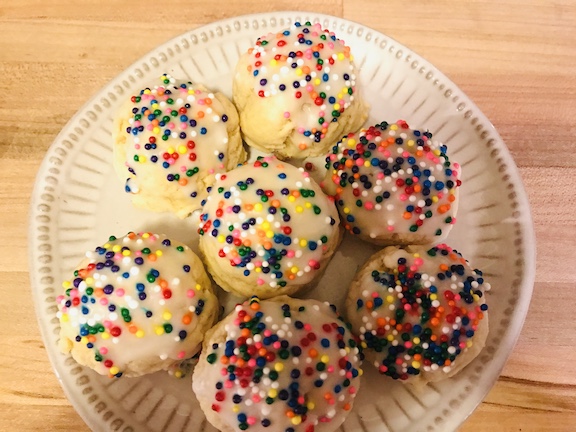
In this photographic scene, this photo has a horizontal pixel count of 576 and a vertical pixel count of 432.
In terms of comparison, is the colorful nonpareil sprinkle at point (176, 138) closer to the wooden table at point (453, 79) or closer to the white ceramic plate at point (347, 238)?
the white ceramic plate at point (347, 238)

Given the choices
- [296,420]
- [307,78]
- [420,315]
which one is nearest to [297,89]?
[307,78]

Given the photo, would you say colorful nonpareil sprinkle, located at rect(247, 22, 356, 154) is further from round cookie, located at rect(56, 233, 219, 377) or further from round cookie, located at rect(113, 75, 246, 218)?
round cookie, located at rect(56, 233, 219, 377)

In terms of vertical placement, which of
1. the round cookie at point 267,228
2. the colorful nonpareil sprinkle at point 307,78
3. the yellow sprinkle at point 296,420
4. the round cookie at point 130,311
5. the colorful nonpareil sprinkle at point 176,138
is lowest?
the yellow sprinkle at point 296,420

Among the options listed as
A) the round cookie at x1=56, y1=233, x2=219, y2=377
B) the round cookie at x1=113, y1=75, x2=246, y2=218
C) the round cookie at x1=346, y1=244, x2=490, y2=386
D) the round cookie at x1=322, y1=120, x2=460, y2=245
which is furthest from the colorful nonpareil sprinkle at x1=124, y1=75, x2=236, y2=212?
the round cookie at x1=346, y1=244, x2=490, y2=386

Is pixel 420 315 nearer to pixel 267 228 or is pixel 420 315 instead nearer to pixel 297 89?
pixel 267 228

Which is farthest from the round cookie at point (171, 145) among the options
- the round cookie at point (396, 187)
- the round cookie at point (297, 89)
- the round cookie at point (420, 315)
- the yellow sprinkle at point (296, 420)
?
the yellow sprinkle at point (296, 420)

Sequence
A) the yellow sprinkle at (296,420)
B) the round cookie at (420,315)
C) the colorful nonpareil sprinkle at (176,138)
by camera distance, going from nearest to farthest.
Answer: the yellow sprinkle at (296,420) → the round cookie at (420,315) → the colorful nonpareil sprinkle at (176,138)

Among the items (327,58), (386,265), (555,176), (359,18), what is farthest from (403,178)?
(359,18)

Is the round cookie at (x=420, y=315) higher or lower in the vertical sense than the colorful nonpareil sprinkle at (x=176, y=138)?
lower
